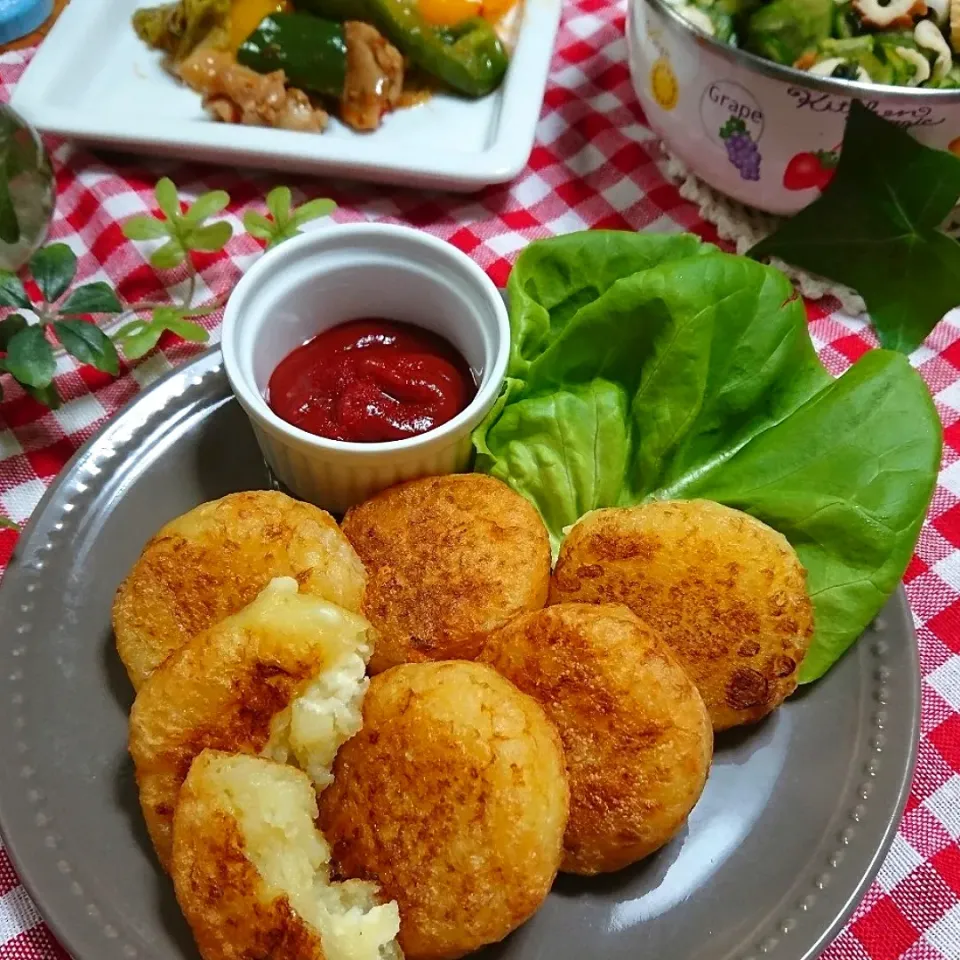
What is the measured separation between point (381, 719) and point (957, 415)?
169 centimetres

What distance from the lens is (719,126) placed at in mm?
2410

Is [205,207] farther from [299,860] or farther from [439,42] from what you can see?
[299,860]

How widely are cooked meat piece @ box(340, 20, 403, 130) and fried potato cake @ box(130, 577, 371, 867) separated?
186cm

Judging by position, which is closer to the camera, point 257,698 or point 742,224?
point 257,698

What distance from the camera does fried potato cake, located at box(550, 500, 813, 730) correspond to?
161 centimetres

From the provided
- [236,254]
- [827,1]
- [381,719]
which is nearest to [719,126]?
[827,1]

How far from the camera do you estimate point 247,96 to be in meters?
2.73

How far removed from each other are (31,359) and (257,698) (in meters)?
1.11

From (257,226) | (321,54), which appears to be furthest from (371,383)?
(321,54)

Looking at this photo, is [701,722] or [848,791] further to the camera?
[848,791]

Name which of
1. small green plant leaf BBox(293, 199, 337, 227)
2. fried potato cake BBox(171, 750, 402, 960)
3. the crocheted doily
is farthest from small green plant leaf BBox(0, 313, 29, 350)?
the crocheted doily

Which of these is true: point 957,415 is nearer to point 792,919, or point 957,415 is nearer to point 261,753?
point 792,919

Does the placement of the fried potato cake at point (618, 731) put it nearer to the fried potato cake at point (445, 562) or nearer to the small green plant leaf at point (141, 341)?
the fried potato cake at point (445, 562)

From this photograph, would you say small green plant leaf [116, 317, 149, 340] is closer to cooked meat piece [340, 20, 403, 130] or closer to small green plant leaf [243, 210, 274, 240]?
small green plant leaf [243, 210, 274, 240]
